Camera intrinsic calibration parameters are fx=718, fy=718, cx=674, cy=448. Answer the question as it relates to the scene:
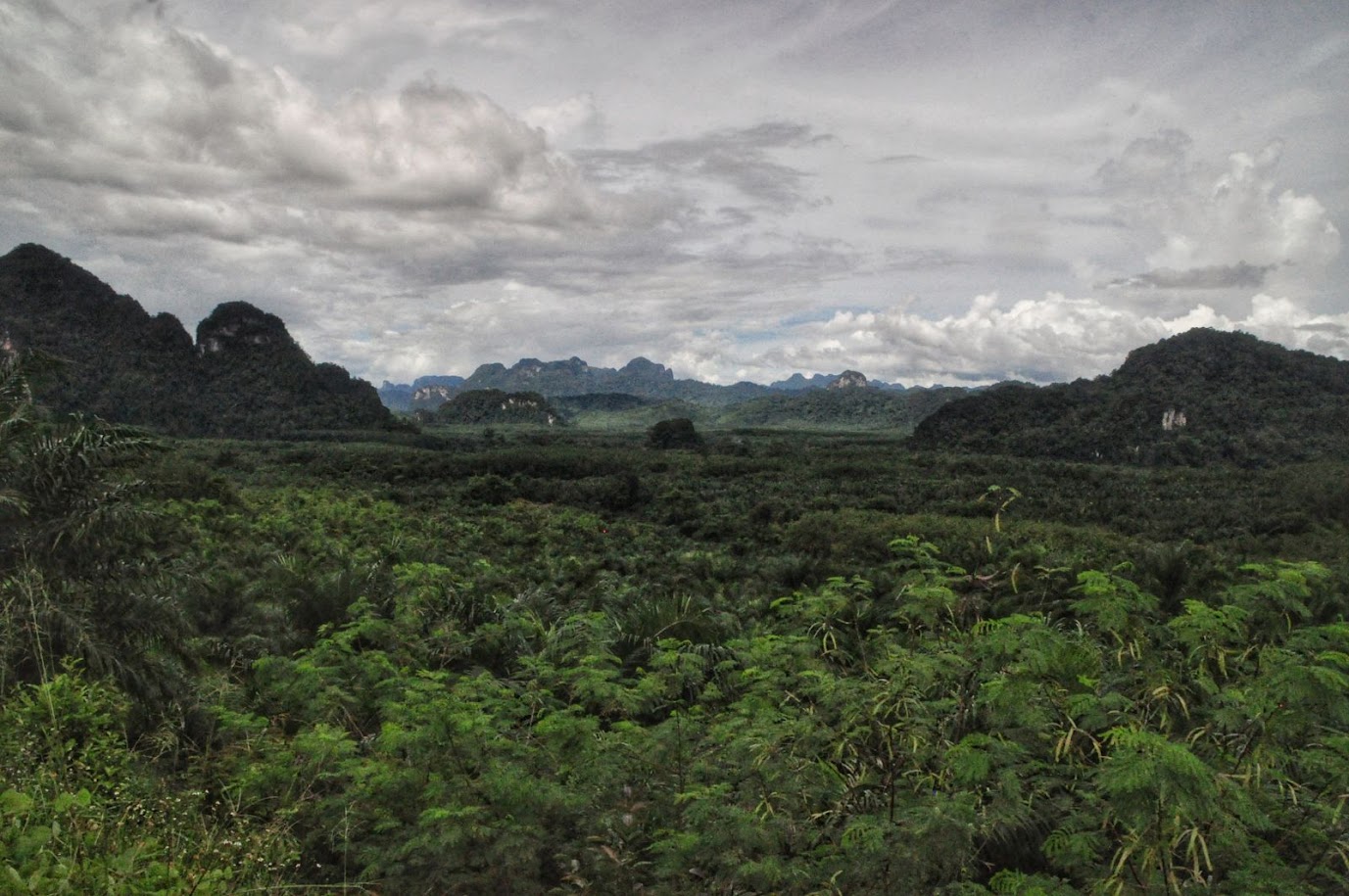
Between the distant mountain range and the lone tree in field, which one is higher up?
the distant mountain range

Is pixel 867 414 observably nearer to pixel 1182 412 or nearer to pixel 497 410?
pixel 497 410

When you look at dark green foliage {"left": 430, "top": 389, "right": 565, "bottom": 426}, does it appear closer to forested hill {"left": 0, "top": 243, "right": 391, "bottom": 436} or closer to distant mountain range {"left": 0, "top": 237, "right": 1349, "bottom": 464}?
distant mountain range {"left": 0, "top": 237, "right": 1349, "bottom": 464}

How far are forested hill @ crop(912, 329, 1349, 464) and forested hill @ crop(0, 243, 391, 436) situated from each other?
254 ft

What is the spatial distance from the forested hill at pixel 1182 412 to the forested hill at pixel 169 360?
7733 centimetres

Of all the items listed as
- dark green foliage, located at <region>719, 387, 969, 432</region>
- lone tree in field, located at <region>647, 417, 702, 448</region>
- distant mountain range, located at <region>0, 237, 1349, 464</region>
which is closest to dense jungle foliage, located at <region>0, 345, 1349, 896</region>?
lone tree in field, located at <region>647, 417, 702, 448</region>

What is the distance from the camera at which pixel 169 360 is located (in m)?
89.1

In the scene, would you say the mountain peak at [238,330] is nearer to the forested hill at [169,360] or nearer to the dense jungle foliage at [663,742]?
the forested hill at [169,360]

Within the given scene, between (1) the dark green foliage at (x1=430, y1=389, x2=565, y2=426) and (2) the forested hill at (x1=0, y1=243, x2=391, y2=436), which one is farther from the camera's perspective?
(1) the dark green foliage at (x1=430, y1=389, x2=565, y2=426)

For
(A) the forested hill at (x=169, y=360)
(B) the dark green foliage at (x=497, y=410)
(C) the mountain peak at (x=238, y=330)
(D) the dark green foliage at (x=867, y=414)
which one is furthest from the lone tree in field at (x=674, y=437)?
(D) the dark green foliage at (x=867, y=414)

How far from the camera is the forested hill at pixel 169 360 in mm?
79250

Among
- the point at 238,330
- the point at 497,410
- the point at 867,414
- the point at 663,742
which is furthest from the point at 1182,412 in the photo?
the point at 497,410

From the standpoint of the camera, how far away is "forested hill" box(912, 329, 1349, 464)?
65.4 meters

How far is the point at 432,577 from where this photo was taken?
10750mm

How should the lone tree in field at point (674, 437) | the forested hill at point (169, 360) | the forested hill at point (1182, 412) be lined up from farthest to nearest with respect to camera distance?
the forested hill at point (169, 360) < the lone tree in field at point (674, 437) < the forested hill at point (1182, 412)
